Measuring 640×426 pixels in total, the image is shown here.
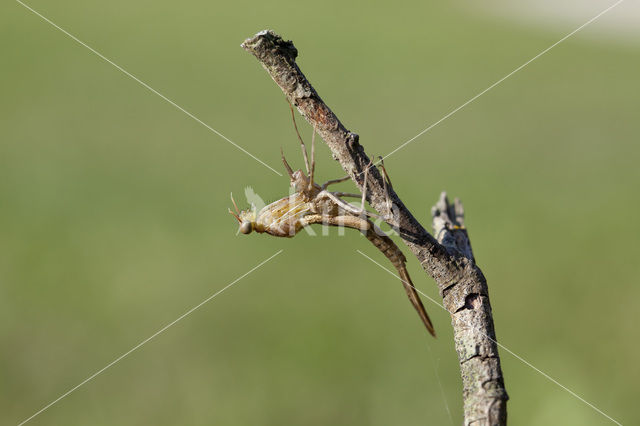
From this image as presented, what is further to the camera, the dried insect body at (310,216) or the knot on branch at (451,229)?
the dried insect body at (310,216)

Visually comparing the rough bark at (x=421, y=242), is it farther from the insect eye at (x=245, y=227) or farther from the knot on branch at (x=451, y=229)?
the insect eye at (x=245, y=227)

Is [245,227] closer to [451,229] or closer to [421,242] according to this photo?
[451,229]

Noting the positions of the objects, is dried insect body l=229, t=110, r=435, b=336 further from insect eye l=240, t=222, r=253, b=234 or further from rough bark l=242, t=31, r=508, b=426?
rough bark l=242, t=31, r=508, b=426

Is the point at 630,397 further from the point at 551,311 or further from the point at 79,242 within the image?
the point at 79,242

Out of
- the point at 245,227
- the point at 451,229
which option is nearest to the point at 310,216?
the point at 245,227

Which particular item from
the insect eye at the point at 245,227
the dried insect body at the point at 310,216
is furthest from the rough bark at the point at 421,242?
the insect eye at the point at 245,227

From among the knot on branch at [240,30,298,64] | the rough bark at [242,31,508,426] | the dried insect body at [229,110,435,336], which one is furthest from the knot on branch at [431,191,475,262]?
the knot on branch at [240,30,298,64]

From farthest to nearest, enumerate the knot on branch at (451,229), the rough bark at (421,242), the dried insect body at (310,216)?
1. the dried insect body at (310,216)
2. the knot on branch at (451,229)
3. the rough bark at (421,242)

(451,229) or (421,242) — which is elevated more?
(451,229)

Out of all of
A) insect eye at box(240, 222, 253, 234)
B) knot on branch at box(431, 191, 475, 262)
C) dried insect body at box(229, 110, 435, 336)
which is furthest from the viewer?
insect eye at box(240, 222, 253, 234)
